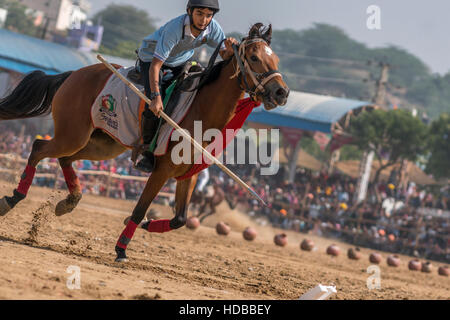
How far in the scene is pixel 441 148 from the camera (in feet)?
120

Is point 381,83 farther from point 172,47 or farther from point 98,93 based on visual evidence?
point 172,47

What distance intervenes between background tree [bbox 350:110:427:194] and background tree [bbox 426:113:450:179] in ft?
3.30

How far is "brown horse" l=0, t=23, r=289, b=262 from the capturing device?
686 centimetres

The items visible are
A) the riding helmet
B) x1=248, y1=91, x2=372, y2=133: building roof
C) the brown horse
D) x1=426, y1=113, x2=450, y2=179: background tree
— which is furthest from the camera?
x1=426, y1=113, x2=450, y2=179: background tree

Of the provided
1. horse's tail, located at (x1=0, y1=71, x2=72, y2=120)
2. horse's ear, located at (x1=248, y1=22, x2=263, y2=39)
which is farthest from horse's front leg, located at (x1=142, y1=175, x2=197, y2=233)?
horse's tail, located at (x1=0, y1=71, x2=72, y2=120)

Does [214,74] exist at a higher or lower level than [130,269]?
higher

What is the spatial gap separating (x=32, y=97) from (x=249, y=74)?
3.38 meters

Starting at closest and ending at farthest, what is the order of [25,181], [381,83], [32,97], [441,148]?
[25,181], [32,97], [441,148], [381,83]

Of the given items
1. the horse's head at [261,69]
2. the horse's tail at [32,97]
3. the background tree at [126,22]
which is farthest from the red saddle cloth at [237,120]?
the background tree at [126,22]

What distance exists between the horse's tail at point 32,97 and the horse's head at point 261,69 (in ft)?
9.14

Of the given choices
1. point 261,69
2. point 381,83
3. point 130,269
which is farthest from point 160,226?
point 381,83

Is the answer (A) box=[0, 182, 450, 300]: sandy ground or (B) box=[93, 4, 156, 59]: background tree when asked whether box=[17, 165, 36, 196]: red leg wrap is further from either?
(B) box=[93, 4, 156, 59]: background tree

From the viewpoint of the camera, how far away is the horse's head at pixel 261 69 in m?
6.55
